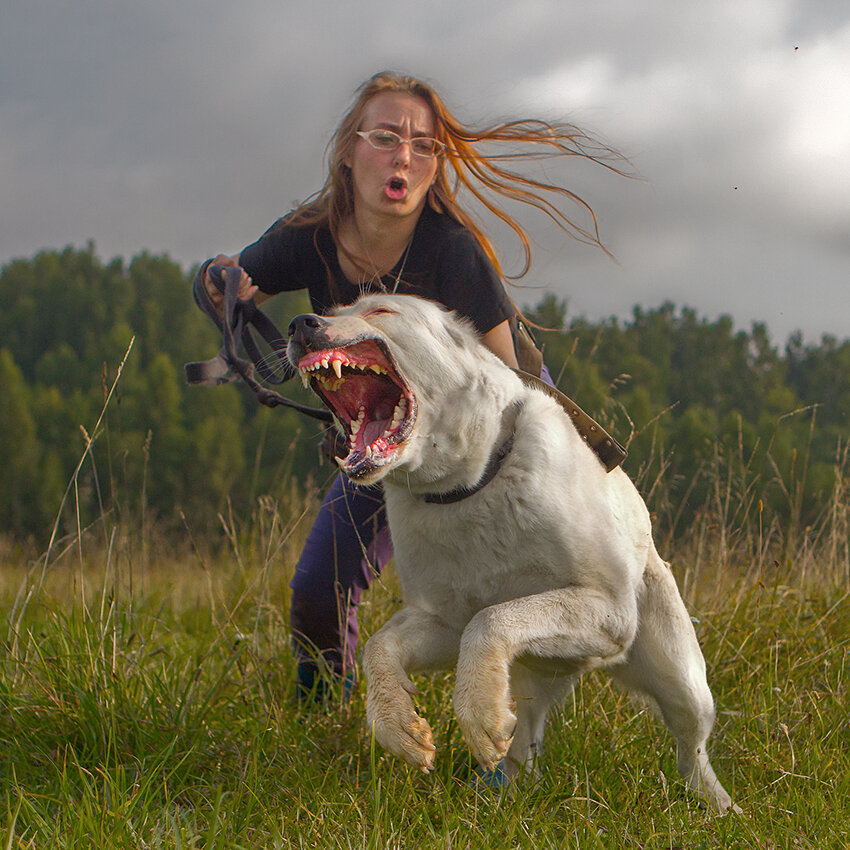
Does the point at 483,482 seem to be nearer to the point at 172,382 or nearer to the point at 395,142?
the point at 395,142

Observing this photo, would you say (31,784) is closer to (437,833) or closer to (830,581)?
(437,833)

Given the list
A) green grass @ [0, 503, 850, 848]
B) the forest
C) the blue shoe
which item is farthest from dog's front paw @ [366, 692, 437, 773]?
the forest

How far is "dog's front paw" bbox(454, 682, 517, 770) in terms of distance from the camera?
2.21 m

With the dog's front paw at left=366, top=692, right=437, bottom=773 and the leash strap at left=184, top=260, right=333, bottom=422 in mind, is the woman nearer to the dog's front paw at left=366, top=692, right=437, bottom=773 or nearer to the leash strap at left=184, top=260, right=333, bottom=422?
the leash strap at left=184, top=260, right=333, bottom=422

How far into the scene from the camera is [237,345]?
3.20m

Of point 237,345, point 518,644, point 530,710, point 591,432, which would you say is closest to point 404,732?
point 518,644

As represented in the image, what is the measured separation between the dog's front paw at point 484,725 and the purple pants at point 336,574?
4.64 ft

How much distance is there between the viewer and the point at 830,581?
501 centimetres

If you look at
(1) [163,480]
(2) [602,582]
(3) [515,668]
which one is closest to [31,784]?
(3) [515,668]

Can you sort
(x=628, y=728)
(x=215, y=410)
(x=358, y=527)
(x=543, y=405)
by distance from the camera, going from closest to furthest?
(x=543, y=405)
(x=628, y=728)
(x=358, y=527)
(x=215, y=410)


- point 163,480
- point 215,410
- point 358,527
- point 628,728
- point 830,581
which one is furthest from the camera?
point 215,410

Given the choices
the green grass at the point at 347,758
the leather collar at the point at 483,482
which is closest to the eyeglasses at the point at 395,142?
the leather collar at the point at 483,482

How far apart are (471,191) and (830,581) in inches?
127

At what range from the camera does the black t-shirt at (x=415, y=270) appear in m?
3.31
